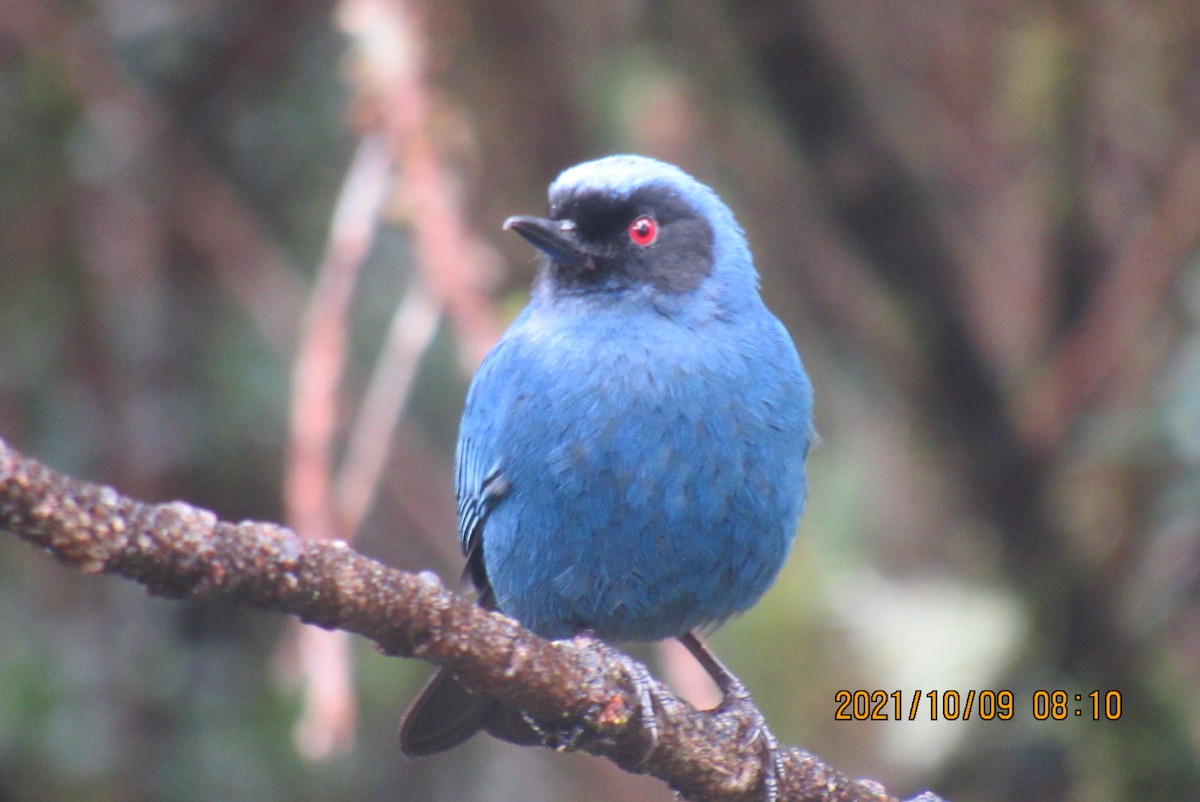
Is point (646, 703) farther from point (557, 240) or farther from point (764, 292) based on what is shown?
point (764, 292)

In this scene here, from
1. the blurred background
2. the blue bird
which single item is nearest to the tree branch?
the blue bird

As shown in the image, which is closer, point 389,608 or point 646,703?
point 389,608

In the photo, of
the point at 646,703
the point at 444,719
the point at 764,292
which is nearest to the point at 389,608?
the point at 646,703

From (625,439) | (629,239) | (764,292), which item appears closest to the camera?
(625,439)

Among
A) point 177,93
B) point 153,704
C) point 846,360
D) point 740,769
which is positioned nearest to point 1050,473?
point 846,360

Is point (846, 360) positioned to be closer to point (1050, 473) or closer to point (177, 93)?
point (1050, 473)

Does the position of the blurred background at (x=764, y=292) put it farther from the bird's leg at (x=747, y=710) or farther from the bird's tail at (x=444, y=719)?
the bird's tail at (x=444, y=719)

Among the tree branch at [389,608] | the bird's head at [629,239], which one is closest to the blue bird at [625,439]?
the bird's head at [629,239]
